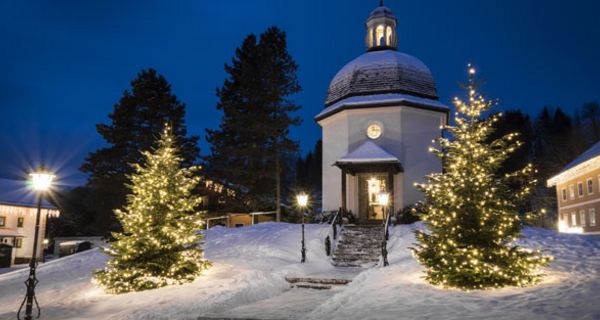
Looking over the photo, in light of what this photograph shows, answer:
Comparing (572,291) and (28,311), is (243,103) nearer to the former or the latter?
(28,311)

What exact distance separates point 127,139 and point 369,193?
69.1ft

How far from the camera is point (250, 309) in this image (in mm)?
10695

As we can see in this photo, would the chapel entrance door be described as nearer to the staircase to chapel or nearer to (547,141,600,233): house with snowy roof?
the staircase to chapel

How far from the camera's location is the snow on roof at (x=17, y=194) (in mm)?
38750

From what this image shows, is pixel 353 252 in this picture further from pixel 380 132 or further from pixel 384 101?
pixel 384 101

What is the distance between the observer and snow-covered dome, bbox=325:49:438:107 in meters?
26.0

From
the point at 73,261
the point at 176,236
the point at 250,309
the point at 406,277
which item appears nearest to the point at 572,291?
the point at 406,277

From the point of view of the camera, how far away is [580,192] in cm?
3262

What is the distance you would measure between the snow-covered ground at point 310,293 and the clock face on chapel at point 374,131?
7.30 metres

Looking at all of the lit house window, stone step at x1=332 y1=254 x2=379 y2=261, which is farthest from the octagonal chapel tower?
the lit house window

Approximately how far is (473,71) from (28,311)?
13.0 meters

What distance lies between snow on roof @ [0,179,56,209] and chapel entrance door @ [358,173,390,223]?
106ft

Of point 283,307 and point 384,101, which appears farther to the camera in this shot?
point 384,101

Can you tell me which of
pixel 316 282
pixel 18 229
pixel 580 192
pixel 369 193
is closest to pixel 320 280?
pixel 316 282
